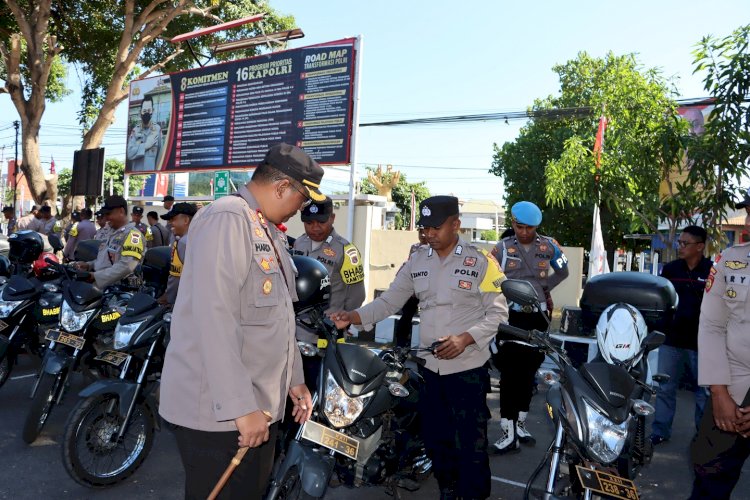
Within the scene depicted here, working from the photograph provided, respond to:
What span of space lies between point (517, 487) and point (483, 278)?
5.26ft

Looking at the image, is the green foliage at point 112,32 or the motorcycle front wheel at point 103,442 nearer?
the motorcycle front wheel at point 103,442

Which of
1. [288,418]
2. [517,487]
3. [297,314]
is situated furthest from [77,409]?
[517,487]

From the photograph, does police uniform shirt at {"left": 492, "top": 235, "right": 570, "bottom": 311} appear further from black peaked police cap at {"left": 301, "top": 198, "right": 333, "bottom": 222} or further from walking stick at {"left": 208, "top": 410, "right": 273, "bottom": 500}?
walking stick at {"left": 208, "top": 410, "right": 273, "bottom": 500}

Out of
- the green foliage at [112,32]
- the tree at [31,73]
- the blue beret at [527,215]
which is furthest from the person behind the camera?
the green foliage at [112,32]

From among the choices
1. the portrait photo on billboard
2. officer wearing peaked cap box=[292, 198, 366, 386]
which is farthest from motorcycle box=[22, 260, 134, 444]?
the portrait photo on billboard

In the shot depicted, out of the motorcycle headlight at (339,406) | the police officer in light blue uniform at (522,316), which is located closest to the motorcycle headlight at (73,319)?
the motorcycle headlight at (339,406)

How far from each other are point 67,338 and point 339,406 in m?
2.49

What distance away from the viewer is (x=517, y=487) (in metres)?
4.07

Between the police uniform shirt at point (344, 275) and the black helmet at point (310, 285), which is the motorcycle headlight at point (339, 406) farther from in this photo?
the police uniform shirt at point (344, 275)

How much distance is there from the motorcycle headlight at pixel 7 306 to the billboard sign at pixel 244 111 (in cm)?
562

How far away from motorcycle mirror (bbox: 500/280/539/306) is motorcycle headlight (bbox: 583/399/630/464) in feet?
1.60

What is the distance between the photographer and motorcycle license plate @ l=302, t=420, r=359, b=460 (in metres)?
2.61

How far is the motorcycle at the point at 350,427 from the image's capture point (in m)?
2.51

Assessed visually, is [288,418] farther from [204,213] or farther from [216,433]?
[204,213]
